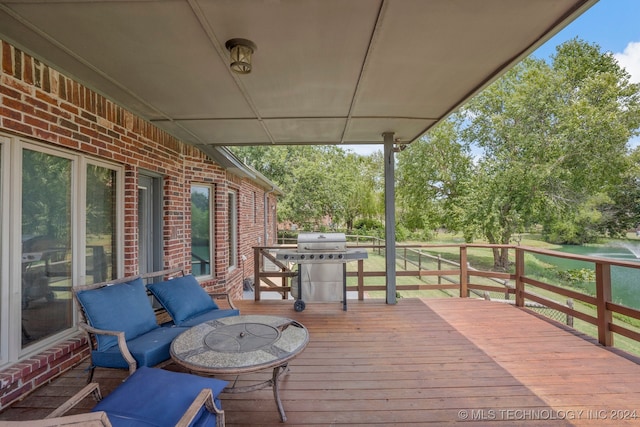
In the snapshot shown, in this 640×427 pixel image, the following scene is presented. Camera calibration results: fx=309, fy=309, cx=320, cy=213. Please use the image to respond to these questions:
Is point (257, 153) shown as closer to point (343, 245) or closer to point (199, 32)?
point (343, 245)

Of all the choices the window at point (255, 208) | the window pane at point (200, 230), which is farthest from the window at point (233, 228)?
the window at point (255, 208)

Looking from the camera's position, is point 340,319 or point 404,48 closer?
point 404,48

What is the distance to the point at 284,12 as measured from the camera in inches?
71.9

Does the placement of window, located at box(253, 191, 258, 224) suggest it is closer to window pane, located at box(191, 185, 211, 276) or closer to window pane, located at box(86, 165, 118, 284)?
window pane, located at box(191, 185, 211, 276)

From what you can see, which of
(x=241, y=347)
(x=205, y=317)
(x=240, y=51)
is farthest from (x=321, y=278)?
(x=240, y=51)

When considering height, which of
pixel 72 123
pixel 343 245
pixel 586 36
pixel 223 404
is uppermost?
pixel 586 36

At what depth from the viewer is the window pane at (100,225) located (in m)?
3.06

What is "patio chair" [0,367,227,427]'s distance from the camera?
1493 millimetres

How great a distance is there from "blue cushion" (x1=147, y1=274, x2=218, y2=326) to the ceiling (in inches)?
73.9

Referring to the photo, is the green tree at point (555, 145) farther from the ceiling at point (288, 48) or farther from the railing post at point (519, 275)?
the ceiling at point (288, 48)

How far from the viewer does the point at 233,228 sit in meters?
6.62

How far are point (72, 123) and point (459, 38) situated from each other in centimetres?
315

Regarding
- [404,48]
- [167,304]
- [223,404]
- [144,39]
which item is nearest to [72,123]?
[144,39]

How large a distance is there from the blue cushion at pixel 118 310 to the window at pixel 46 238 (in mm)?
423
